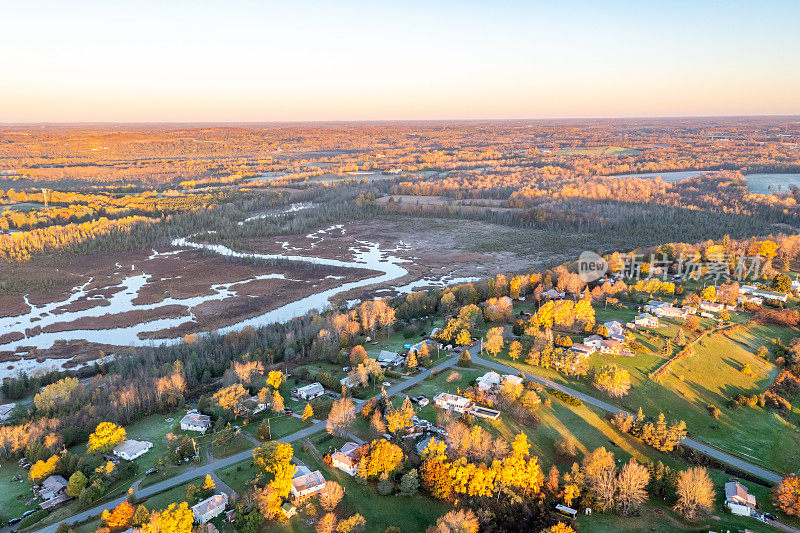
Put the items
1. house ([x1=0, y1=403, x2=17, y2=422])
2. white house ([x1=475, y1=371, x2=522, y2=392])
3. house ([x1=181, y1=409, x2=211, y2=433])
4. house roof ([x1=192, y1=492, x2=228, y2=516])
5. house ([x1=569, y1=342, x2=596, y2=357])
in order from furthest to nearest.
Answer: house ([x1=569, y1=342, x2=596, y2=357]) < white house ([x1=475, y1=371, x2=522, y2=392]) < house ([x1=0, y1=403, x2=17, y2=422]) < house ([x1=181, y1=409, x2=211, y2=433]) < house roof ([x1=192, y1=492, x2=228, y2=516])

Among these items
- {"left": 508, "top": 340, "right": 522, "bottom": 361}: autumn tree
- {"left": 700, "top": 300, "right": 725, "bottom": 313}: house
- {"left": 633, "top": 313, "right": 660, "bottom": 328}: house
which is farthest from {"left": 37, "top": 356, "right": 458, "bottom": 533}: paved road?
{"left": 700, "top": 300, "right": 725, "bottom": 313}: house

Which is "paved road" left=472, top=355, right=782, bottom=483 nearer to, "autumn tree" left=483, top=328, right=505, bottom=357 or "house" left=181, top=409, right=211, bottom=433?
"autumn tree" left=483, top=328, right=505, bottom=357

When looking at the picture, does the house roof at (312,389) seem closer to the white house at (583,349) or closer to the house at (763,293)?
the white house at (583,349)

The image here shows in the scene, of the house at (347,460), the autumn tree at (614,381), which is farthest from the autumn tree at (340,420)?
the autumn tree at (614,381)

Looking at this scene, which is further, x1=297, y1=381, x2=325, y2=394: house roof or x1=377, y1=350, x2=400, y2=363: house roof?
x1=377, y1=350, x2=400, y2=363: house roof

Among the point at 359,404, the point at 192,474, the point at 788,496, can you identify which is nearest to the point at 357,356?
the point at 359,404

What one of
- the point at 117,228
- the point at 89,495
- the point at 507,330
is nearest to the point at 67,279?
the point at 117,228
